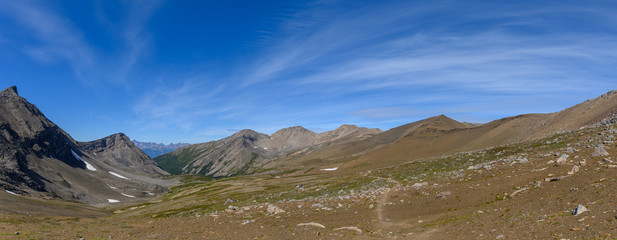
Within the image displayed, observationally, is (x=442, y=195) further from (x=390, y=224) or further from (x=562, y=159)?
(x=562, y=159)

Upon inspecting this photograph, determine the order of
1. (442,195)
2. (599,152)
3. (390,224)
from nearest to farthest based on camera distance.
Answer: (390,224) → (599,152) → (442,195)

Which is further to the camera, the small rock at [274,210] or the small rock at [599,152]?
the small rock at [274,210]

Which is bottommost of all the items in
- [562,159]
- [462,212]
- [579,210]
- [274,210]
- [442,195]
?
[462,212]

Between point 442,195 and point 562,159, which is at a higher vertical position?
point 562,159

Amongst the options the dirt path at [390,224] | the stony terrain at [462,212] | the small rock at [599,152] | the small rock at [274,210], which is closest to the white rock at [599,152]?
the small rock at [599,152]

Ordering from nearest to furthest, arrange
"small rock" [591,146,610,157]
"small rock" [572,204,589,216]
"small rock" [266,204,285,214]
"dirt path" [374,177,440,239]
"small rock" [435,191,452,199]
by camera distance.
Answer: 1. "small rock" [572,204,589,216]
2. "dirt path" [374,177,440,239]
3. "small rock" [591,146,610,157]
4. "small rock" [435,191,452,199]
5. "small rock" [266,204,285,214]

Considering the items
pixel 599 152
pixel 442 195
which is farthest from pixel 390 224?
pixel 599 152

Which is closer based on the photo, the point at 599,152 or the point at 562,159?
the point at 599,152

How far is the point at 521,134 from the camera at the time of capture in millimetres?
129625

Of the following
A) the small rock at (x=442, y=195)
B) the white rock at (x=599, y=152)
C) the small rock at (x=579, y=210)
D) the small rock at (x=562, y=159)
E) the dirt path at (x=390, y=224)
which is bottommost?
the dirt path at (x=390, y=224)

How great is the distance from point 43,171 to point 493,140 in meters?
256

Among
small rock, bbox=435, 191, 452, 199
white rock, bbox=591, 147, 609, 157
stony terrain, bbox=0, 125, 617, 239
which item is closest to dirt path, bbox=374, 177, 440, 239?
stony terrain, bbox=0, 125, 617, 239

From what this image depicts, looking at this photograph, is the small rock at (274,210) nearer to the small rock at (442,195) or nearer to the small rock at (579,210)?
the small rock at (442,195)

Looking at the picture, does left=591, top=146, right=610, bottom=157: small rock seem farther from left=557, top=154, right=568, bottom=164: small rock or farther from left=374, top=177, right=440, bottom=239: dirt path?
left=374, top=177, right=440, bottom=239: dirt path
